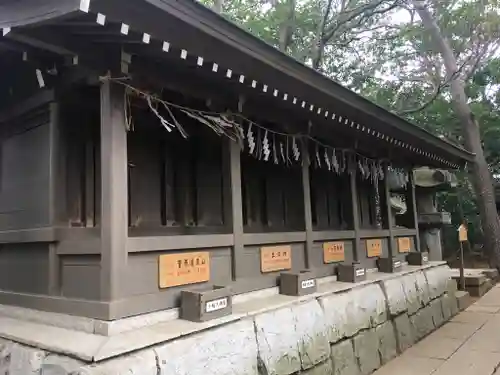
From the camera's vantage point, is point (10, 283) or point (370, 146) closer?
point (10, 283)

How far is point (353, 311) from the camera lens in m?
4.49

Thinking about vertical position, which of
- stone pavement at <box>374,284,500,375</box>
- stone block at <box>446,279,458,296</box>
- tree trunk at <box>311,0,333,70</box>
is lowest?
stone pavement at <box>374,284,500,375</box>

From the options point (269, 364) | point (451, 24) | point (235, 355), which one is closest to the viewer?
point (235, 355)

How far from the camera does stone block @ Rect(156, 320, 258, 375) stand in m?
2.49

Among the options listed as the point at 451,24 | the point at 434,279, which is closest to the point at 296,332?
the point at 434,279

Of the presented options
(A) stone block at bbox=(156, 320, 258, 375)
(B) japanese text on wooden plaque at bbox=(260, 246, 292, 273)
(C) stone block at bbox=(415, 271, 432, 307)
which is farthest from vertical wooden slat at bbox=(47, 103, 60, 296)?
(C) stone block at bbox=(415, 271, 432, 307)

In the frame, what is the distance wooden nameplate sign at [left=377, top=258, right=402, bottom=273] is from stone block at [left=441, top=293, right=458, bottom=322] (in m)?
1.75

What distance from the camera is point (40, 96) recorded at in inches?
121

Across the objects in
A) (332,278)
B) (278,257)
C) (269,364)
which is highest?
(278,257)

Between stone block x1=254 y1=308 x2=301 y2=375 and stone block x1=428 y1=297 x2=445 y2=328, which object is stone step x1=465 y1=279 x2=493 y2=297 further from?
stone block x1=254 y1=308 x2=301 y2=375

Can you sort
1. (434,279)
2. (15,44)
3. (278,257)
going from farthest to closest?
1. (434,279)
2. (278,257)
3. (15,44)

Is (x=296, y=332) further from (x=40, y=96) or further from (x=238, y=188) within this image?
(x=40, y=96)

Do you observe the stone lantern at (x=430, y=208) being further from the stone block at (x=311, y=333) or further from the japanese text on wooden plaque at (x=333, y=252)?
the stone block at (x=311, y=333)

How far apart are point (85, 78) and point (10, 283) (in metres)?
1.74
